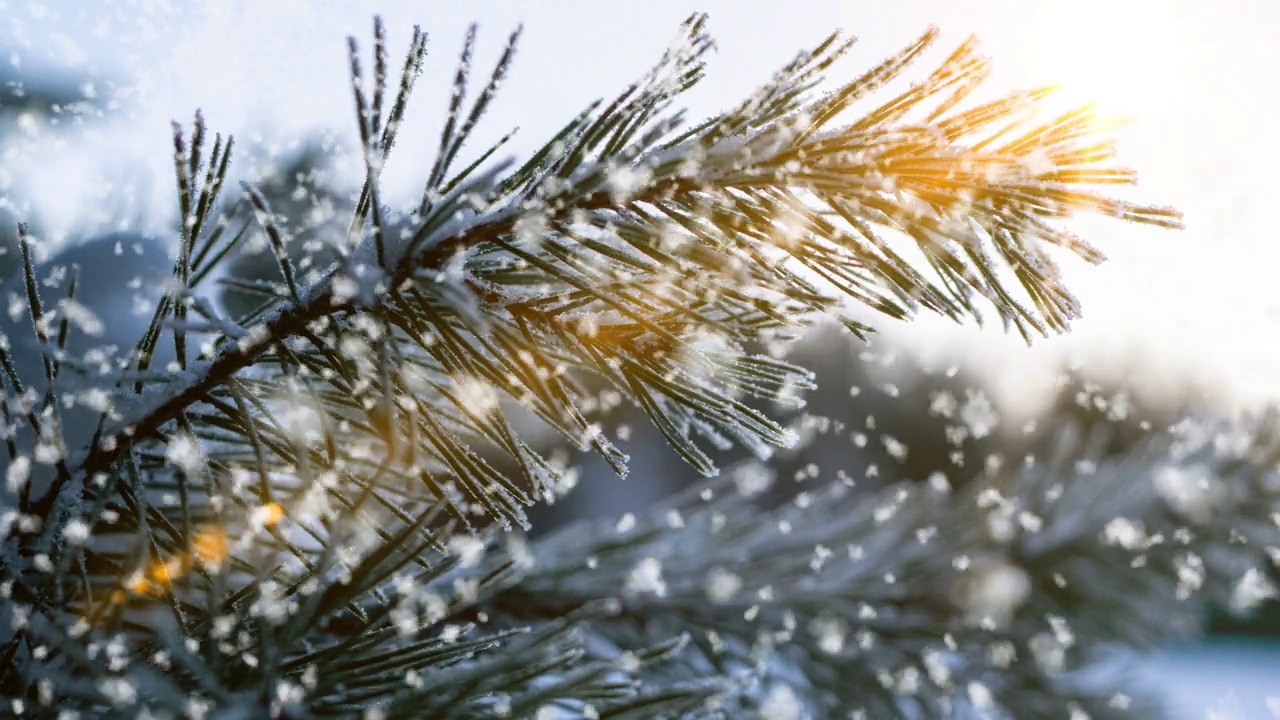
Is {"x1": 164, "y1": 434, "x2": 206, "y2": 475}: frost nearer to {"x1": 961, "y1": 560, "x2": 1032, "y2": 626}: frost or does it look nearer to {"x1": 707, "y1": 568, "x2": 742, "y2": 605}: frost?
{"x1": 707, "y1": 568, "x2": 742, "y2": 605}: frost

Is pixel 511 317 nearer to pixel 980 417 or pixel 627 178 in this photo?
pixel 627 178

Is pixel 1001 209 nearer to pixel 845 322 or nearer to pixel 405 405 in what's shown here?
pixel 845 322

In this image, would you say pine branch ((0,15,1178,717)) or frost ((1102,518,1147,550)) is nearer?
pine branch ((0,15,1178,717))

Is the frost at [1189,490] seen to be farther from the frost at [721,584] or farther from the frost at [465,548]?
the frost at [465,548]

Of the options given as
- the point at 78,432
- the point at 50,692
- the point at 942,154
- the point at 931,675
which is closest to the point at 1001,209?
the point at 942,154

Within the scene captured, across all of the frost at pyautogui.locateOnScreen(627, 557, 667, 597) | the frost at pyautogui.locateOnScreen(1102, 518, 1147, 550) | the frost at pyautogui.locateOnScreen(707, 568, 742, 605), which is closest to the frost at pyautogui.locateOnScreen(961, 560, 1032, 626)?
the frost at pyautogui.locateOnScreen(1102, 518, 1147, 550)

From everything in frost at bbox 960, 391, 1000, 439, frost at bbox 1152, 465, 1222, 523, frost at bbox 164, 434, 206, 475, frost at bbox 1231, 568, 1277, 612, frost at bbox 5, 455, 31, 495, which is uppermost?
frost at bbox 5, 455, 31, 495

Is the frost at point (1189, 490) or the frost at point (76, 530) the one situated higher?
the frost at point (76, 530)

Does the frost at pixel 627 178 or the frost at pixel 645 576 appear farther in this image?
the frost at pixel 645 576

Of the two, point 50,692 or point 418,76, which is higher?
point 418,76

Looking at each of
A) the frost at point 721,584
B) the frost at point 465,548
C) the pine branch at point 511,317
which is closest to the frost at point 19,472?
the pine branch at point 511,317

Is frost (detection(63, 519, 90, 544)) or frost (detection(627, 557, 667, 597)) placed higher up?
frost (detection(63, 519, 90, 544))
